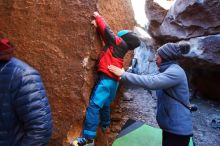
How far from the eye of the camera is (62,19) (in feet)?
10.3

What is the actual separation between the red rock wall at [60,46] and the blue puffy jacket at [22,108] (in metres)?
1.25

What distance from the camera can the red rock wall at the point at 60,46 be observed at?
313 cm

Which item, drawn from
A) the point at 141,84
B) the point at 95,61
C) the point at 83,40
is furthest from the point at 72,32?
the point at 141,84

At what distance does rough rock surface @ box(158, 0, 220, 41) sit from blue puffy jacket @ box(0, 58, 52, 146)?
243 inches

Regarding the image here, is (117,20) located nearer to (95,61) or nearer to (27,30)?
(95,61)

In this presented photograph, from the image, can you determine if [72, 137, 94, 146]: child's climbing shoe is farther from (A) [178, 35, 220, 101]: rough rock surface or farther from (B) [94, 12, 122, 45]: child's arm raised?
(A) [178, 35, 220, 101]: rough rock surface

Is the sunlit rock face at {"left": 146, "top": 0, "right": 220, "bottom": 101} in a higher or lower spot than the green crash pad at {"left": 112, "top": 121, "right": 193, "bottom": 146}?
higher

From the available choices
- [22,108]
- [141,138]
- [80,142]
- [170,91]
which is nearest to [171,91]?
[170,91]

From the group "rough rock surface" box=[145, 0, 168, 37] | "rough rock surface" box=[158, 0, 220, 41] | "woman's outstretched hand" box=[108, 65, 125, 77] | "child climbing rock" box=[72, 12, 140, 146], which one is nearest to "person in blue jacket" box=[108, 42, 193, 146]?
"woman's outstretched hand" box=[108, 65, 125, 77]

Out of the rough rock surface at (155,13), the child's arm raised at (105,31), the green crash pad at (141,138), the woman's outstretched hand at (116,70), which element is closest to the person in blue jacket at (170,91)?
the woman's outstretched hand at (116,70)

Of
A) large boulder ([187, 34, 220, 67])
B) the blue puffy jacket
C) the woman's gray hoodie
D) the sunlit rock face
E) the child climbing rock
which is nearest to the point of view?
the blue puffy jacket

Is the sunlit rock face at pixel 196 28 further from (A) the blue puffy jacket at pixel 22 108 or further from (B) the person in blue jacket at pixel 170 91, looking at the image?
(A) the blue puffy jacket at pixel 22 108

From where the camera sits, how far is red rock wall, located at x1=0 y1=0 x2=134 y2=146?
123 inches

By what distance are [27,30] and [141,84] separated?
147 cm
